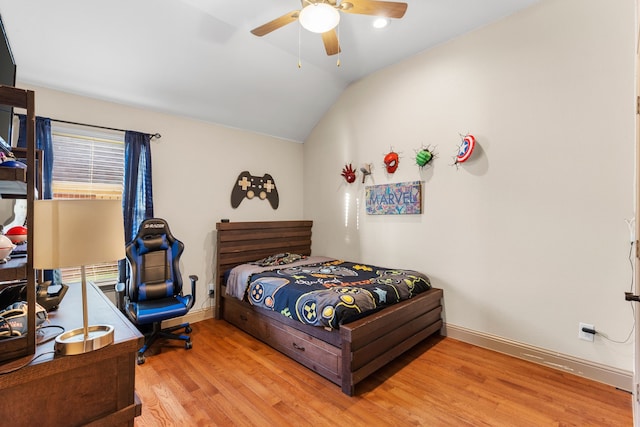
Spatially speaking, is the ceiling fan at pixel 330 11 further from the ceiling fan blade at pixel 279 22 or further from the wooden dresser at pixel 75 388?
the wooden dresser at pixel 75 388

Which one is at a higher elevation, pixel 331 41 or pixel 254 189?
pixel 331 41

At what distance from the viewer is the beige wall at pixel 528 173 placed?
2.33 metres

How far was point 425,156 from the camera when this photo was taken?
332 cm

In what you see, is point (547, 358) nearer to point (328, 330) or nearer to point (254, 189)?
point (328, 330)

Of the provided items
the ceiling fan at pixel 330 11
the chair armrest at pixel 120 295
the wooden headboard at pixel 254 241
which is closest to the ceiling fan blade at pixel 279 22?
the ceiling fan at pixel 330 11

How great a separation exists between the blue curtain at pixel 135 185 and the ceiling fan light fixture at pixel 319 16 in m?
2.30

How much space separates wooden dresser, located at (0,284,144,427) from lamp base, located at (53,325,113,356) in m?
0.02

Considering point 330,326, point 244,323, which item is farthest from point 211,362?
point 330,326

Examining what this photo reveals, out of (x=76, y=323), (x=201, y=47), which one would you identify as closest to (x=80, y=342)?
(x=76, y=323)

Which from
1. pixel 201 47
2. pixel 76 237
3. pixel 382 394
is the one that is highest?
pixel 201 47

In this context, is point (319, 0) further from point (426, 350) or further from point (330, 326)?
point (426, 350)

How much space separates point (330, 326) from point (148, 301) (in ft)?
6.39

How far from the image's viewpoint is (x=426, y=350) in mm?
2908

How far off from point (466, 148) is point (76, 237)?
3098 millimetres
